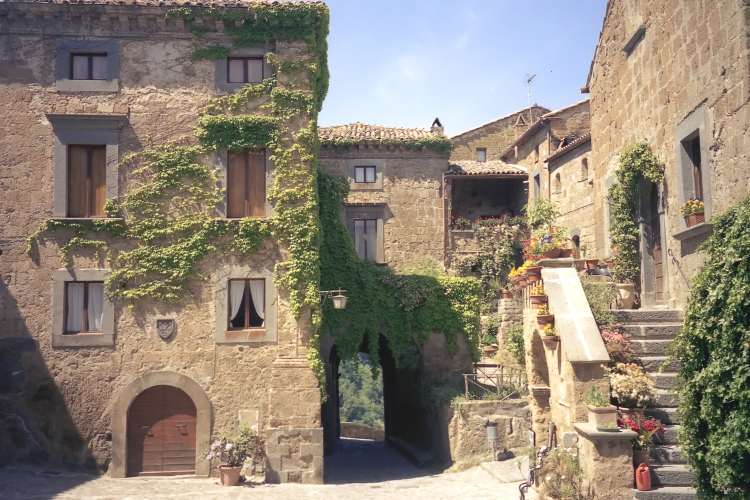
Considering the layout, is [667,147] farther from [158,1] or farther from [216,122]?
[158,1]

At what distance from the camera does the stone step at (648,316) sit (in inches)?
489

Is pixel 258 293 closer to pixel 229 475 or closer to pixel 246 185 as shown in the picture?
pixel 246 185

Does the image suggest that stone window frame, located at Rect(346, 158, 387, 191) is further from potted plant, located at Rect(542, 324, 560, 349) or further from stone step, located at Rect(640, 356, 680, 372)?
stone step, located at Rect(640, 356, 680, 372)

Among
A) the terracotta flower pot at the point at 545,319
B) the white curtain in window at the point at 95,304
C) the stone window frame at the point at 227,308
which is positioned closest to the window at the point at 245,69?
the stone window frame at the point at 227,308

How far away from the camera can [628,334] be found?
39.2 ft

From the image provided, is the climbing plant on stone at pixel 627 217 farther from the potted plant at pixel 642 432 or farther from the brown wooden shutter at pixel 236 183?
the brown wooden shutter at pixel 236 183

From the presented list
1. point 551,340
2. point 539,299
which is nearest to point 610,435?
point 551,340

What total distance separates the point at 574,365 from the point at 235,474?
7.98 metres

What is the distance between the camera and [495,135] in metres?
37.8

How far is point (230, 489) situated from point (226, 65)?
955 cm

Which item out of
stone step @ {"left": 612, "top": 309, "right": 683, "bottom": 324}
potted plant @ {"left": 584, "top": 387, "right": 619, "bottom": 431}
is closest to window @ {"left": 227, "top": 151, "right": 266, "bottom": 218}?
stone step @ {"left": 612, "top": 309, "right": 683, "bottom": 324}

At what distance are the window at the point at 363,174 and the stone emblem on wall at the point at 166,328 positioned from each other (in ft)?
44.7

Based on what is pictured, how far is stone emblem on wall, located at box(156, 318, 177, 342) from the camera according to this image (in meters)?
15.9

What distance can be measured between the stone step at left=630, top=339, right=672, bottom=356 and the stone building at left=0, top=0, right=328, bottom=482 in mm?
7182
